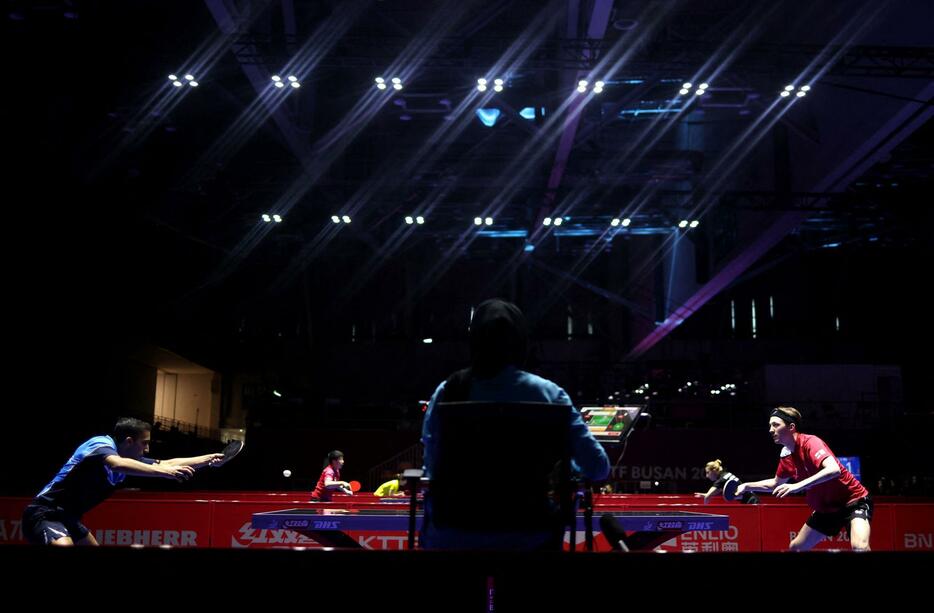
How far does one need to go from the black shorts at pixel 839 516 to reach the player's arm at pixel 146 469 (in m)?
4.81

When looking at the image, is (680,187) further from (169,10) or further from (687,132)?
(169,10)

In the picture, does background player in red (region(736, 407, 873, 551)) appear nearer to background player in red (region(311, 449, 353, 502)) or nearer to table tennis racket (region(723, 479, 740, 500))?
table tennis racket (region(723, 479, 740, 500))

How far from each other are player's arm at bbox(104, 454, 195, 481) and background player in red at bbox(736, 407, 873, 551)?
13.4 ft

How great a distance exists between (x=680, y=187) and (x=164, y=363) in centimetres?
1889

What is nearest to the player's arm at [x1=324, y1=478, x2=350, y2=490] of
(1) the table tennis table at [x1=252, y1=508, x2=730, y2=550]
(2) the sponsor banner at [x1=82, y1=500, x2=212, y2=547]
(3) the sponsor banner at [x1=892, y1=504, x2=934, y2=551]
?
(2) the sponsor banner at [x1=82, y1=500, x2=212, y2=547]

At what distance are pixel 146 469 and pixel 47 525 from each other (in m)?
1.15

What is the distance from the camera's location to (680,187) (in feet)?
64.5

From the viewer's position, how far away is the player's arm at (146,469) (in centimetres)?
502

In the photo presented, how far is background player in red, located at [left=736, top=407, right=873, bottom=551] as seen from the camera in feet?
21.3

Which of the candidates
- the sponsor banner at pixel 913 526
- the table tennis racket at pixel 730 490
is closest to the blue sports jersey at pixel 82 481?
the table tennis racket at pixel 730 490

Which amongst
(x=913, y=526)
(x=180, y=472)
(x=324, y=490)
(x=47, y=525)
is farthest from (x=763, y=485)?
(x=324, y=490)

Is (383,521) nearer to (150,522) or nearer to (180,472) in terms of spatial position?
(180,472)

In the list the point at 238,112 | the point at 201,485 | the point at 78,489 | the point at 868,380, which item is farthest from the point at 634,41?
the point at 868,380

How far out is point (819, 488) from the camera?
6.76 m
